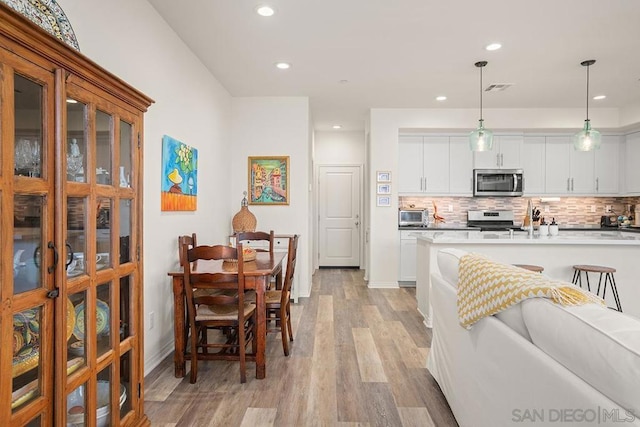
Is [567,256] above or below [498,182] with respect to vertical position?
below

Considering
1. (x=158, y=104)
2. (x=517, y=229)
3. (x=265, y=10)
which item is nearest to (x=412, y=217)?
(x=517, y=229)

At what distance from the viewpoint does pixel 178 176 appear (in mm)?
3197

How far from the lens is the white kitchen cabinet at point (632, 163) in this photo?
18.1 ft

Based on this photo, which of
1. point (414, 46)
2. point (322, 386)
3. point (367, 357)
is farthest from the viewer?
point (414, 46)

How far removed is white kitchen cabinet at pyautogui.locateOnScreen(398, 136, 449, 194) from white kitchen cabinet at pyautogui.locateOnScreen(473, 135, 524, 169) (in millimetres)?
535

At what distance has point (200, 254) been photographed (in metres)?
2.38

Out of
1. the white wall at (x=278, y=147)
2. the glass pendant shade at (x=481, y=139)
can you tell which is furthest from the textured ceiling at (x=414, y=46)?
the glass pendant shade at (x=481, y=139)

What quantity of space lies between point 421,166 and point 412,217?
0.83 m

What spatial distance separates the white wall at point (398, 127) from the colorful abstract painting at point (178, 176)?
2.88m

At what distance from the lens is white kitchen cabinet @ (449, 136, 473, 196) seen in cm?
577

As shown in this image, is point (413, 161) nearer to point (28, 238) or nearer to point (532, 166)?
point (532, 166)

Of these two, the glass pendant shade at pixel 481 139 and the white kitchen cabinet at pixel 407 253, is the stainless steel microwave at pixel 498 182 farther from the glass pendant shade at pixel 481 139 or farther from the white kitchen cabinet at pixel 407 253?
the glass pendant shade at pixel 481 139

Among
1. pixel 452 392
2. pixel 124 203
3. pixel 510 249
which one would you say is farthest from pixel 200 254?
pixel 510 249

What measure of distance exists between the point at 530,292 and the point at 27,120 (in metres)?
1.77
